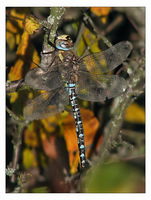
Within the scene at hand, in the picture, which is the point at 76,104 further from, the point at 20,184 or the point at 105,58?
the point at 20,184

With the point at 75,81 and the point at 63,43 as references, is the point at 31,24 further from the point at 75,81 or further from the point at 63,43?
the point at 75,81

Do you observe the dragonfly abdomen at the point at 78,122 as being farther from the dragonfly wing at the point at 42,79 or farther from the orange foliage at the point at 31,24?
the orange foliage at the point at 31,24

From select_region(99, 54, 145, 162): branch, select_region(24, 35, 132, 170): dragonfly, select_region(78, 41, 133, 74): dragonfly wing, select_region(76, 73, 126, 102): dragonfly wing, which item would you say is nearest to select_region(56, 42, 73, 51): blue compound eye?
select_region(24, 35, 132, 170): dragonfly

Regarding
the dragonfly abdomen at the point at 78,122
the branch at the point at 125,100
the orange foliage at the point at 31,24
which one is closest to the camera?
the orange foliage at the point at 31,24

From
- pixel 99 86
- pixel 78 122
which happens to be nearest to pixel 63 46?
pixel 99 86

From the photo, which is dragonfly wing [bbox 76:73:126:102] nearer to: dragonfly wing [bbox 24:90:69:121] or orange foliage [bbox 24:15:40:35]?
dragonfly wing [bbox 24:90:69:121]

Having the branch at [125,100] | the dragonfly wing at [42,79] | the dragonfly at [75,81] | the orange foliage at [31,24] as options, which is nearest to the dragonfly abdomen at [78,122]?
the dragonfly at [75,81]

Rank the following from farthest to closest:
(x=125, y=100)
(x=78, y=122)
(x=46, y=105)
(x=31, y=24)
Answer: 1. (x=125, y=100)
2. (x=78, y=122)
3. (x=46, y=105)
4. (x=31, y=24)
